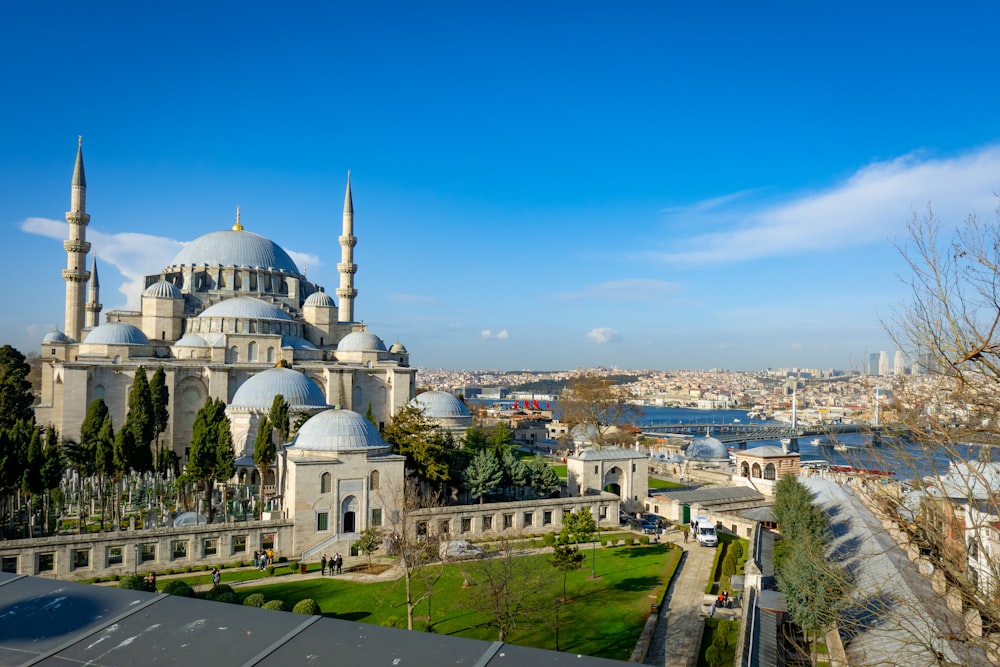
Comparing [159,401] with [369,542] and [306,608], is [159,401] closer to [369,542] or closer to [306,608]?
[369,542]

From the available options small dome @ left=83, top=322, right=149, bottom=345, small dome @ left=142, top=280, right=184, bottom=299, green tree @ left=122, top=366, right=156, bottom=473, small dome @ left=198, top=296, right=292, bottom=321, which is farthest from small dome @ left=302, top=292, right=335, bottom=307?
green tree @ left=122, top=366, right=156, bottom=473

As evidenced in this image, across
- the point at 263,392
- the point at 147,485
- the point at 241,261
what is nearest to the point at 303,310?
the point at 241,261

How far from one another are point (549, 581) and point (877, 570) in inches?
373

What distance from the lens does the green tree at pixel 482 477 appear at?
2523 centimetres

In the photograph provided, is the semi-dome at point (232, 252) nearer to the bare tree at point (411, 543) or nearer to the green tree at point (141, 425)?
the green tree at point (141, 425)

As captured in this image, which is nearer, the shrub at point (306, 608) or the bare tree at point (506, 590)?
the shrub at point (306, 608)

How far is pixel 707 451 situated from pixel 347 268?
26.0 m

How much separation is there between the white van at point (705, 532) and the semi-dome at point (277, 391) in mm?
17188

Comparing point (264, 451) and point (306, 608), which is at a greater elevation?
point (264, 451)

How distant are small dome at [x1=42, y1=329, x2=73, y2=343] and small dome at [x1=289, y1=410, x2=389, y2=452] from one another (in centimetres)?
2044

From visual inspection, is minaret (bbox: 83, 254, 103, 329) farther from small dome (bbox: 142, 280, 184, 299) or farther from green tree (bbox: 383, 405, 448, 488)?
green tree (bbox: 383, 405, 448, 488)

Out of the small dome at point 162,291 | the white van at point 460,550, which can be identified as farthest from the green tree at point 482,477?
the small dome at point 162,291

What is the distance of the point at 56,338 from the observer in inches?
1387

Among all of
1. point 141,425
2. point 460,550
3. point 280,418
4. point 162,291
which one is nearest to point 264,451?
point 280,418
